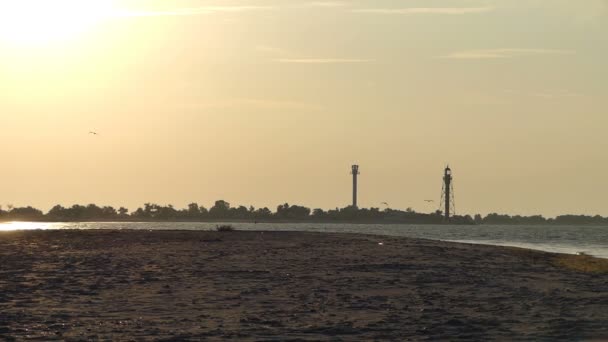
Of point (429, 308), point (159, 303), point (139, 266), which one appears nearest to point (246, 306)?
point (159, 303)

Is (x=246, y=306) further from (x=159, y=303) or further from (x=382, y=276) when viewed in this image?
(x=382, y=276)

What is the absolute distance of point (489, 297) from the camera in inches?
1164

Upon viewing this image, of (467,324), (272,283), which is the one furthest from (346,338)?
(272,283)

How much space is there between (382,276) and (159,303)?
1201 centimetres

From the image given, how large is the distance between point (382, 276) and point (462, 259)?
529 inches

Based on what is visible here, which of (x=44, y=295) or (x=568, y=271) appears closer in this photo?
(x=44, y=295)

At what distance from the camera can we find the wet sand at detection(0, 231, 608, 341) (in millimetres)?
21734

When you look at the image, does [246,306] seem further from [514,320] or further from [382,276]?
[382,276]

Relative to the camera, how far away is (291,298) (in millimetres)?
28516

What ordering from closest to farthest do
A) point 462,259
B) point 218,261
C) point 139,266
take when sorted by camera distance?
1. point 139,266
2. point 218,261
3. point 462,259

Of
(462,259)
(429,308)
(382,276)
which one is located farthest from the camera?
(462,259)

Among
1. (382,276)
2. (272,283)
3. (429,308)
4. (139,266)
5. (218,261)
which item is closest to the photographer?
(429,308)

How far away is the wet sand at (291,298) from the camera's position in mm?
21734

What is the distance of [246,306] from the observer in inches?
1043
